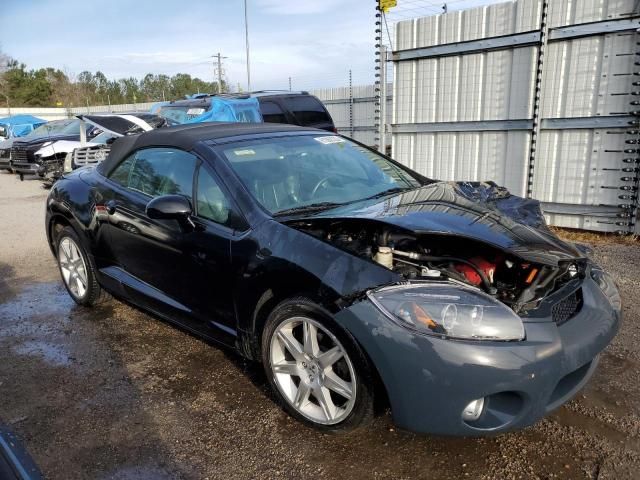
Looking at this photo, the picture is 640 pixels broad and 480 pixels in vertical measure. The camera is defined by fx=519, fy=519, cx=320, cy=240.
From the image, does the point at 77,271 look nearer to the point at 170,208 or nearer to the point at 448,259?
the point at 170,208

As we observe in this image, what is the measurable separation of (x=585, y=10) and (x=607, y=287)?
4949 mm

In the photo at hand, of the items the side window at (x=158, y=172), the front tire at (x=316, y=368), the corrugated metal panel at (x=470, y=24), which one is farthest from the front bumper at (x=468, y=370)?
the corrugated metal panel at (x=470, y=24)

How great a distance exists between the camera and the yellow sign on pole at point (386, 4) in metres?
7.76

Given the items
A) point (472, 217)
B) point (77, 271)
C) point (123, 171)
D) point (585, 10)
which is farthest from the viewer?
point (585, 10)

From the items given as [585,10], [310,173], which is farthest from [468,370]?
[585,10]

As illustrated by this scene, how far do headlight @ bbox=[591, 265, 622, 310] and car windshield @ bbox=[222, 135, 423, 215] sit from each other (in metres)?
1.30

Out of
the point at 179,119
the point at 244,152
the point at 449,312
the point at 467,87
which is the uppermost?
the point at 467,87

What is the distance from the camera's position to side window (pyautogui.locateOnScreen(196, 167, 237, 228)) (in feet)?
9.91

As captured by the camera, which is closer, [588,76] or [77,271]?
[77,271]

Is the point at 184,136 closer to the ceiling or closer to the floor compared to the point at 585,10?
closer to the floor

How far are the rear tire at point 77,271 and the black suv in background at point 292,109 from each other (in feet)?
18.2

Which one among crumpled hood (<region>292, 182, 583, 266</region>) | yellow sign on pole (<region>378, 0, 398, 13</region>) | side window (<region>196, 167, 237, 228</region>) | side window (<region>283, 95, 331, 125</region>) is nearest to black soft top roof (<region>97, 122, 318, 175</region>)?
side window (<region>196, 167, 237, 228</region>)

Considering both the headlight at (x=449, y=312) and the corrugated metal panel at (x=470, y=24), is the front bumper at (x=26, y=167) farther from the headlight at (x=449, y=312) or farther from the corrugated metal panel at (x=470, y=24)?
the headlight at (x=449, y=312)

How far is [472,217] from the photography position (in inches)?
110
